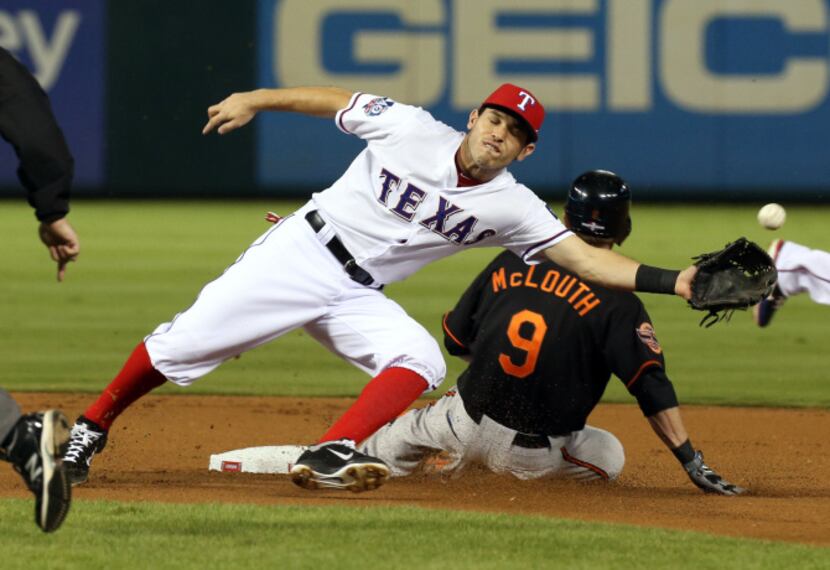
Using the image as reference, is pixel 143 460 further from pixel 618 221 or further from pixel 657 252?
pixel 657 252

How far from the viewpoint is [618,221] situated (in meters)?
6.18

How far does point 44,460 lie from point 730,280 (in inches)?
92.3

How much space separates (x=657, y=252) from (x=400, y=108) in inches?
361

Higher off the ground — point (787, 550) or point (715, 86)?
point (787, 550)

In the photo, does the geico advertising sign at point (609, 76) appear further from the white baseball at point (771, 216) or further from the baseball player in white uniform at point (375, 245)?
the baseball player in white uniform at point (375, 245)

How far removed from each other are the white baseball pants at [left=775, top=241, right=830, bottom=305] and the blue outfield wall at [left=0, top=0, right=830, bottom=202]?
A: 10.7 meters

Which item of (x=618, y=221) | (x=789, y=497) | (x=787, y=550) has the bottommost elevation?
(x=789, y=497)

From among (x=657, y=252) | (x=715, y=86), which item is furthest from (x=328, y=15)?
(x=657, y=252)

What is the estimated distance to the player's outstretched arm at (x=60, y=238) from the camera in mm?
4582

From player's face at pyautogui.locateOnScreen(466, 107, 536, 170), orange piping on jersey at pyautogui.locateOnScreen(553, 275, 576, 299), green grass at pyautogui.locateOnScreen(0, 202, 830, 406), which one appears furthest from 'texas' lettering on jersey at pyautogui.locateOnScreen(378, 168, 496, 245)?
green grass at pyautogui.locateOnScreen(0, 202, 830, 406)

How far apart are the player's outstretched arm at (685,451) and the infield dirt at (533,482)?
0.24 feet

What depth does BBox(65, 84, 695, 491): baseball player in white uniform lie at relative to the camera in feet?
18.6

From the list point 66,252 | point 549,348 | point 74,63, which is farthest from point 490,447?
point 74,63

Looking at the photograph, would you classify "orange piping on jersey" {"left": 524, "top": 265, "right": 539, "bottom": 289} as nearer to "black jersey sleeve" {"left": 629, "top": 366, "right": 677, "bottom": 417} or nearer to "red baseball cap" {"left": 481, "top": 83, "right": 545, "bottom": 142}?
"black jersey sleeve" {"left": 629, "top": 366, "right": 677, "bottom": 417}
